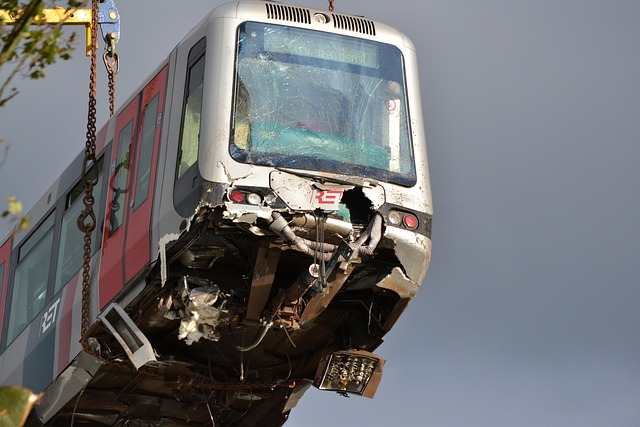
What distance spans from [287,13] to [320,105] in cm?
82

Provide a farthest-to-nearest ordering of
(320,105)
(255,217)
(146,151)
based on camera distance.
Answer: (146,151)
(320,105)
(255,217)

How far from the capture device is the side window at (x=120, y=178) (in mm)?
12523

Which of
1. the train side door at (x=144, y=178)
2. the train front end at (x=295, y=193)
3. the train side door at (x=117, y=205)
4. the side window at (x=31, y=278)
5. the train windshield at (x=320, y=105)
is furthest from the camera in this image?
the side window at (x=31, y=278)

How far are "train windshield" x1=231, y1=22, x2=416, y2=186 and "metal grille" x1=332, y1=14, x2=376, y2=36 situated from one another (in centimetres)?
10

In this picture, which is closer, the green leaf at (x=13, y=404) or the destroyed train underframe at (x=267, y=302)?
the green leaf at (x=13, y=404)

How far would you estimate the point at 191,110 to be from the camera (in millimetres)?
11789

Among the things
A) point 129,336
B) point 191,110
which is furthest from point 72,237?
point 191,110

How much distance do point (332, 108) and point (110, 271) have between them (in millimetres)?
2138

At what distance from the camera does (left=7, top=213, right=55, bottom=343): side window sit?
45.5ft

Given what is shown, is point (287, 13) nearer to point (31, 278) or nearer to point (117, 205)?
point (117, 205)

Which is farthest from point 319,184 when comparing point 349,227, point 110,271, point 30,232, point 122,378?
point 30,232

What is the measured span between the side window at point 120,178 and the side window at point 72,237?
1.02 ft

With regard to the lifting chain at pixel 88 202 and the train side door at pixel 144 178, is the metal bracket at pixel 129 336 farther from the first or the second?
the lifting chain at pixel 88 202

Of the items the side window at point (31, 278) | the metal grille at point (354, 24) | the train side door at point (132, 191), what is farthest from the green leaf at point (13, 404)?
the side window at point (31, 278)
